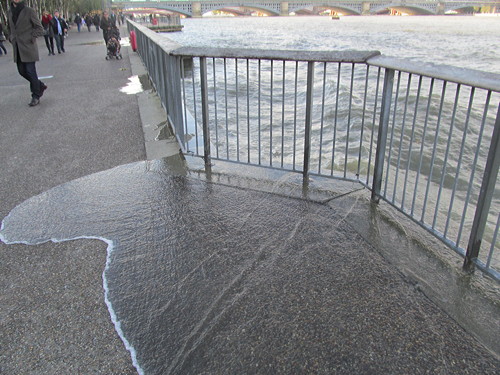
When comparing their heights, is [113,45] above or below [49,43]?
above

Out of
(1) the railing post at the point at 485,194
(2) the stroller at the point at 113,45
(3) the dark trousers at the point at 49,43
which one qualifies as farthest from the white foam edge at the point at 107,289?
(3) the dark trousers at the point at 49,43

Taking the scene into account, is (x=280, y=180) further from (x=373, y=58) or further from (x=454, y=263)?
(x=454, y=263)

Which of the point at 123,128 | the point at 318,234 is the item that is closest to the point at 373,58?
the point at 318,234

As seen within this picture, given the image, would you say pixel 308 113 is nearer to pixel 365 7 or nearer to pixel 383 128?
pixel 383 128

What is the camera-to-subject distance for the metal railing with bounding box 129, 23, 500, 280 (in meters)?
2.90

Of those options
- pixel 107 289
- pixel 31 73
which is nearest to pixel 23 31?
pixel 31 73

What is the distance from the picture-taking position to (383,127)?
11.9 feet

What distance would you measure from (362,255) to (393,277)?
31cm

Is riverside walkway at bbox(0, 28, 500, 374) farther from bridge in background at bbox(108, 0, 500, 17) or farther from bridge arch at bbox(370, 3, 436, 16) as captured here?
bridge arch at bbox(370, 3, 436, 16)

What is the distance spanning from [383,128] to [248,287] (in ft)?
5.82

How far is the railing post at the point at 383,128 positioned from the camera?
11.3 ft

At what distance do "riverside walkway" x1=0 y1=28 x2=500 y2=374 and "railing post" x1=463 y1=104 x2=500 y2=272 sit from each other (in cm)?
16

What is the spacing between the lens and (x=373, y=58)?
11.5ft

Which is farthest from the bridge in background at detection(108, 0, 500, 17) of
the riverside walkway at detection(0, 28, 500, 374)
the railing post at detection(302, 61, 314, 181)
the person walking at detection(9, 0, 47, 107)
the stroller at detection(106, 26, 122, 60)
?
the riverside walkway at detection(0, 28, 500, 374)
